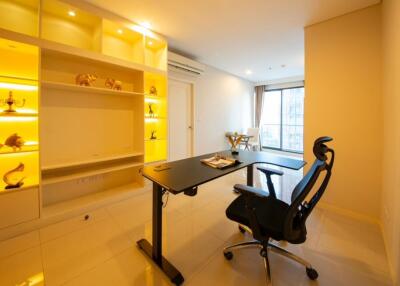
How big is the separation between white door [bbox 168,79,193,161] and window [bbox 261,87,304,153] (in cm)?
358

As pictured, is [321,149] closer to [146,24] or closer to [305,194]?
[305,194]

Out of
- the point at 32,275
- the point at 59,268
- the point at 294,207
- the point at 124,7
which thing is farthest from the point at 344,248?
the point at 124,7

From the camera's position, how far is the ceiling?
2.22 metres

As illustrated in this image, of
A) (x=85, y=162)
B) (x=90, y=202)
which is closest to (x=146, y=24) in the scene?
(x=85, y=162)

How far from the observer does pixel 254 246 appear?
59.9 inches

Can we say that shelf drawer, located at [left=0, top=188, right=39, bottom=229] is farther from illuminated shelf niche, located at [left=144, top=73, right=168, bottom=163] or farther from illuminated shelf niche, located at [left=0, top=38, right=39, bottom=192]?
illuminated shelf niche, located at [left=144, top=73, right=168, bottom=163]

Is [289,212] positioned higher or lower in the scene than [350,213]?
higher

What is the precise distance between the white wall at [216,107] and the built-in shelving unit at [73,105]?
1.11 meters

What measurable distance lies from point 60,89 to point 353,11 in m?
3.84

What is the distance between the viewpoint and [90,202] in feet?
7.84

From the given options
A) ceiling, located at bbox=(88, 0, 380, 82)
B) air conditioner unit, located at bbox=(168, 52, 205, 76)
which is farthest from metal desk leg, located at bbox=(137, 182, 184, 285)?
air conditioner unit, located at bbox=(168, 52, 205, 76)

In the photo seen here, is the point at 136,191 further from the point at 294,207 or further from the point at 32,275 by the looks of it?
the point at 294,207

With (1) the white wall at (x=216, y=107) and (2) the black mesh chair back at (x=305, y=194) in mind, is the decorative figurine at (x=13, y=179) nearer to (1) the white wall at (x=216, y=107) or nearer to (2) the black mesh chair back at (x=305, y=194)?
(2) the black mesh chair back at (x=305, y=194)

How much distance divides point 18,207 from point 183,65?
3.26 metres
